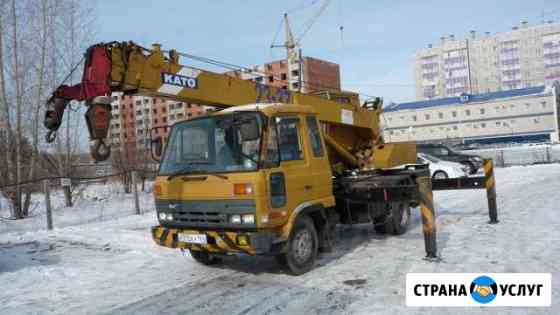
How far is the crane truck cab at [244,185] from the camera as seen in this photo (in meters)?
5.84

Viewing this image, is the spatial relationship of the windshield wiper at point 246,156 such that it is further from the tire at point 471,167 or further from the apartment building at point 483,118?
the apartment building at point 483,118

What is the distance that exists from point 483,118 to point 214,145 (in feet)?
278

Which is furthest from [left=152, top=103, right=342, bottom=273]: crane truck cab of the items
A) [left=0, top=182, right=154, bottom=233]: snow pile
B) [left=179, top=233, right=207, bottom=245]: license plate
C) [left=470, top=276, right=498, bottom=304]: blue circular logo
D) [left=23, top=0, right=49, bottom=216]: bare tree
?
[left=23, top=0, right=49, bottom=216]: bare tree

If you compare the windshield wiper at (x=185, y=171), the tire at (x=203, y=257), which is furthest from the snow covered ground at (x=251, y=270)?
the windshield wiper at (x=185, y=171)

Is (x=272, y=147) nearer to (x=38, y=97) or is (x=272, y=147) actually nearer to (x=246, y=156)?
(x=246, y=156)

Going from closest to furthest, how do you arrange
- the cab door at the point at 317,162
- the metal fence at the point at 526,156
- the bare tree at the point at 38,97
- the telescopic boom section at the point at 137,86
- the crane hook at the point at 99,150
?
the crane hook at the point at 99,150, the telescopic boom section at the point at 137,86, the cab door at the point at 317,162, the bare tree at the point at 38,97, the metal fence at the point at 526,156

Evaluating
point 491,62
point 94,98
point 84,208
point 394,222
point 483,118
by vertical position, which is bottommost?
point 394,222

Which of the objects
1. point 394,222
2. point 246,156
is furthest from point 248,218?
point 394,222

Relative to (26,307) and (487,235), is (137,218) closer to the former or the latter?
(26,307)

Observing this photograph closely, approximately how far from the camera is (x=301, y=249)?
21.5 feet

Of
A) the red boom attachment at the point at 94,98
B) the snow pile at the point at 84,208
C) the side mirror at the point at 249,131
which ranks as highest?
the red boom attachment at the point at 94,98

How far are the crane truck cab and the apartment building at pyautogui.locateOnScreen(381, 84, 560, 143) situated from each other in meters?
68.9

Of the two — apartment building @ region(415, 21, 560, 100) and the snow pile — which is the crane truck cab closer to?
the snow pile

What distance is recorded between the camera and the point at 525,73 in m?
101
